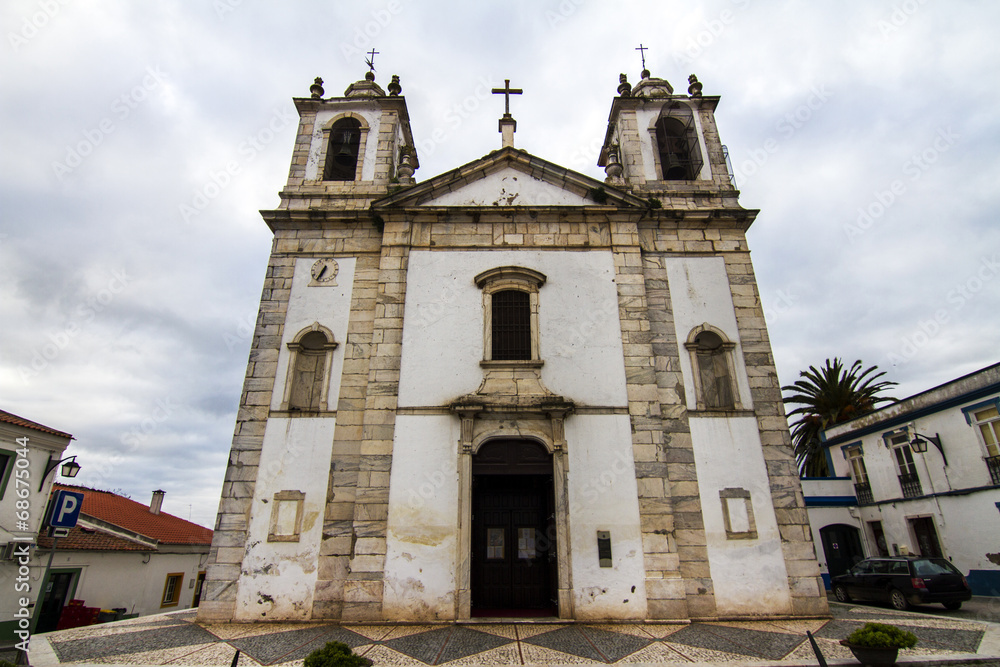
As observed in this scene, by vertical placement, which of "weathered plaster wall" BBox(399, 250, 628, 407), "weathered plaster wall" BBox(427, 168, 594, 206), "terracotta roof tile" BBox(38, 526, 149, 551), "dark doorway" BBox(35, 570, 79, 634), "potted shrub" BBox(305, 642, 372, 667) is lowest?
"dark doorway" BBox(35, 570, 79, 634)

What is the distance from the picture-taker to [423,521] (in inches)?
341

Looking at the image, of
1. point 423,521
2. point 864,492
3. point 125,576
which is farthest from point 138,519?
point 864,492

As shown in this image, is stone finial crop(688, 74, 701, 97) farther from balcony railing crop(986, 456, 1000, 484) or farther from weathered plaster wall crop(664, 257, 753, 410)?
balcony railing crop(986, 456, 1000, 484)

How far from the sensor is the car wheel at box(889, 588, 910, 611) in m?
10.9

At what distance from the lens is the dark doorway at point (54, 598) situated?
48.1ft

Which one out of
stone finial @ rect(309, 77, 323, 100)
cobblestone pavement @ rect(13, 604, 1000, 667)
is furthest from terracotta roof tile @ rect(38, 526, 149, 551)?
stone finial @ rect(309, 77, 323, 100)

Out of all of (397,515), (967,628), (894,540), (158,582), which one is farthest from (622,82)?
(158,582)

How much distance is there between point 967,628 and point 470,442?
316 inches

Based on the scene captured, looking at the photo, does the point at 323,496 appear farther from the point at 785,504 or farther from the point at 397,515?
the point at 785,504

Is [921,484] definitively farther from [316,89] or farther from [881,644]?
[316,89]

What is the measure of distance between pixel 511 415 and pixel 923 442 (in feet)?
46.7

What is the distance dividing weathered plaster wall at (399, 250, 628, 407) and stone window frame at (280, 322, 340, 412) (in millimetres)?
1537

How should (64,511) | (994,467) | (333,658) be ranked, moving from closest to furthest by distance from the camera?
1. (333,658)
2. (64,511)
3. (994,467)

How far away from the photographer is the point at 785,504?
29.9 ft
